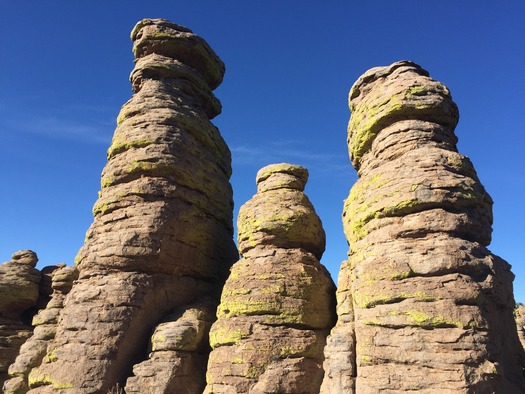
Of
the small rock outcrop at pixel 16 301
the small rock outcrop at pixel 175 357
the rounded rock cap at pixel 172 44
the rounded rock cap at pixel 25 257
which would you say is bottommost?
the small rock outcrop at pixel 175 357

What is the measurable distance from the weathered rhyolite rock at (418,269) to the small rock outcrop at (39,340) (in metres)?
19.3

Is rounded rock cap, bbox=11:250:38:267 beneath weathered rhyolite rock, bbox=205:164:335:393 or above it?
above

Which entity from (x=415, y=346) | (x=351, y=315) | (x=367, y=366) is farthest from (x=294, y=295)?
(x=415, y=346)

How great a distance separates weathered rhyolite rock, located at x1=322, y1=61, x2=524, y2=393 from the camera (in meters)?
10.2

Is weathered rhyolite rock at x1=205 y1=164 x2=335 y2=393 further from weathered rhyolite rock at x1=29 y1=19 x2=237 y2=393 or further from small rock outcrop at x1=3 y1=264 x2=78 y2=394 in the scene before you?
small rock outcrop at x1=3 y1=264 x2=78 y2=394

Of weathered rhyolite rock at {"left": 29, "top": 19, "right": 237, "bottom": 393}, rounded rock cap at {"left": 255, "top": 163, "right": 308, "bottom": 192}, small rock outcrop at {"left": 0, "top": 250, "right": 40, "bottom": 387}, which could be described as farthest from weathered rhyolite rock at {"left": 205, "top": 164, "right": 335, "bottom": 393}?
small rock outcrop at {"left": 0, "top": 250, "right": 40, "bottom": 387}

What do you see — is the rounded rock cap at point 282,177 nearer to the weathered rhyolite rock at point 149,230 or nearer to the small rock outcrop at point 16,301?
the weathered rhyolite rock at point 149,230

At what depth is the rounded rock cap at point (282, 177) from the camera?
60.2 ft

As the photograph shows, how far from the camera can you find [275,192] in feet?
59.5

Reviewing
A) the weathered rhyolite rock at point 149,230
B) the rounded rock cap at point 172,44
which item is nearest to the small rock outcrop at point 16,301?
the weathered rhyolite rock at point 149,230

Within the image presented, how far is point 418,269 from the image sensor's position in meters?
11.3

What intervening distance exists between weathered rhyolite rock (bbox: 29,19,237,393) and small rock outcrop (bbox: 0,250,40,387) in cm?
1761

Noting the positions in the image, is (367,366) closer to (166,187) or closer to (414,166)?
(414,166)

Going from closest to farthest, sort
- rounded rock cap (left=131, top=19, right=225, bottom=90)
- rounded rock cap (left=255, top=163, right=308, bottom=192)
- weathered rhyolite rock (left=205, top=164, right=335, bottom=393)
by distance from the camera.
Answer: weathered rhyolite rock (left=205, top=164, right=335, bottom=393)
rounded rock cap (left=255, top=163, right=308, bottom=192)
rounded rock cap (left=131, top=19, right=225, bottom=90)
